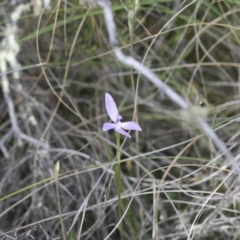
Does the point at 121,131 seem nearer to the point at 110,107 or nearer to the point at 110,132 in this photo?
the point at 110,107

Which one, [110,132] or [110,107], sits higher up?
[110,107]

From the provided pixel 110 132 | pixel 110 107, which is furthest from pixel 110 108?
pixel 110 132

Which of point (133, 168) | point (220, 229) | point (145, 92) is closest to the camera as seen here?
point (220, 229)

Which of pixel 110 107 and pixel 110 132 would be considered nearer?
pixel 110 107

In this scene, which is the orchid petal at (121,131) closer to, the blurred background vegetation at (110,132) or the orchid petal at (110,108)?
the orchid petal at (110,108)

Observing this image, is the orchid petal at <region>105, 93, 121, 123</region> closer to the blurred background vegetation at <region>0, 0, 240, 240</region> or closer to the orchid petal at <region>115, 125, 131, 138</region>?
the orchid petal at <region>115, 125, 131, 138</region>

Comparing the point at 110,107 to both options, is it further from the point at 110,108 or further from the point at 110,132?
the point at 110,132

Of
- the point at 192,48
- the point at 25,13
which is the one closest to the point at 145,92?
the point at 192,48

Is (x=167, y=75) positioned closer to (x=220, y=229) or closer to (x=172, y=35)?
(x=172, y=35)

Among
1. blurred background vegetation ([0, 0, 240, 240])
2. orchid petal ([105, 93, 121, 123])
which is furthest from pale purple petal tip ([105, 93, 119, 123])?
blurred background vegetation ([0, 0, 240, 240])
